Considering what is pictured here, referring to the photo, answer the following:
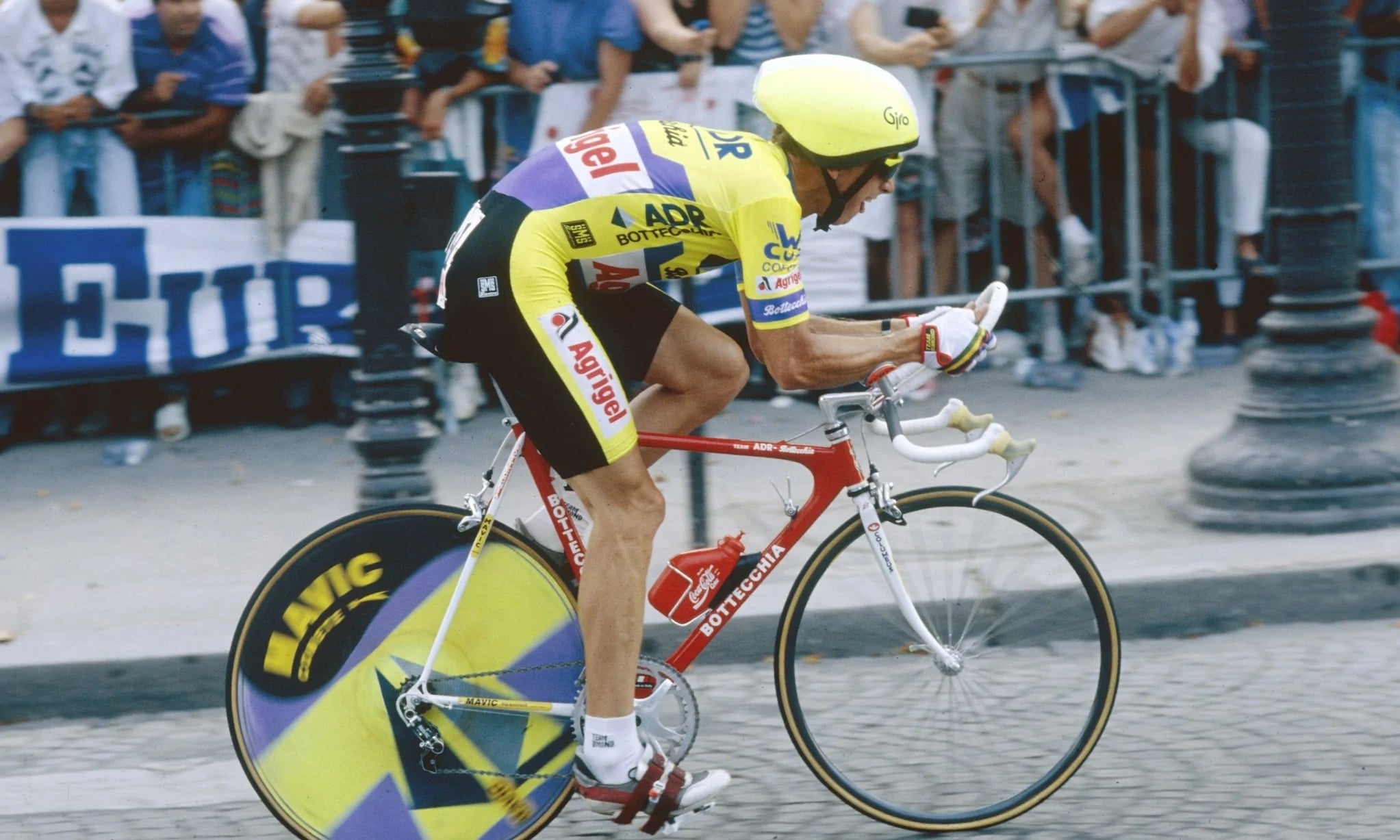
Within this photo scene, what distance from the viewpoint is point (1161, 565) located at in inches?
245

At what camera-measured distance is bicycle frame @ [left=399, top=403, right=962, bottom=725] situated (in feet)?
13.9

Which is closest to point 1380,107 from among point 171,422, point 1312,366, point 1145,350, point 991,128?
point 1145,350

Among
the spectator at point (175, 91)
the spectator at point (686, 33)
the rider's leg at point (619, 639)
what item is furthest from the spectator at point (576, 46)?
the rider's leg at point (619, 639)

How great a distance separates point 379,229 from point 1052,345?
4707 millimetres

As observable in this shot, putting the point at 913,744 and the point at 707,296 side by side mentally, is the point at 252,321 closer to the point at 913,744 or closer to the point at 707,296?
the point at 707,296

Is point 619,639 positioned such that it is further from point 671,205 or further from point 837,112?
point 837,112

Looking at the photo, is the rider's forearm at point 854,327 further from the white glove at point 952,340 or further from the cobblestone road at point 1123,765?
the cobblestone road at point 1123,765

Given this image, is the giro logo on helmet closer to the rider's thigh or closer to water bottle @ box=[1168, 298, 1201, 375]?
the rider's thigh

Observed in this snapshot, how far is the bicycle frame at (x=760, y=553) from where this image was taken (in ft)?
13.9

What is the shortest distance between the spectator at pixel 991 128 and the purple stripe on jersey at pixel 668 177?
18.0ft

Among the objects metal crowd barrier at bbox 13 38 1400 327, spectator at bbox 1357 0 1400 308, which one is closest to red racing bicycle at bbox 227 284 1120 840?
metal crowd barrier at bbox 13 38 1400 327

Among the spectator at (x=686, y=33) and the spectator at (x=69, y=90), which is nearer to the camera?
the spectator at (x=69, y=90)

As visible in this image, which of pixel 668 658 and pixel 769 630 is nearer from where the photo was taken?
pixel 668 658

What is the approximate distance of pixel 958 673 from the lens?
441cm
